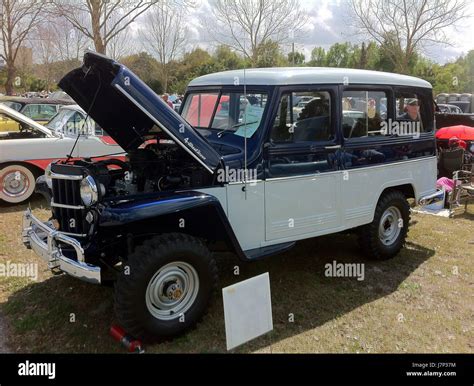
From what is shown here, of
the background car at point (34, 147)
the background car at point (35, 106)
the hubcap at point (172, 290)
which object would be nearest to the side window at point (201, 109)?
the hubcap at point (172, 290)

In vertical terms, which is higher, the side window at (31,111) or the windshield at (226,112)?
the side window at (31,111)

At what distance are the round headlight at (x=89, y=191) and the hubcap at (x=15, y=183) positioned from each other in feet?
16.4

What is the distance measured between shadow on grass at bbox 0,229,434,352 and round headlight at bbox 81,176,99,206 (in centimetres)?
118

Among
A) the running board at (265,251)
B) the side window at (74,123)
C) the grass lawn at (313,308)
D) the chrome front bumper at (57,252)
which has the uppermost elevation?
the side window at (74,123)

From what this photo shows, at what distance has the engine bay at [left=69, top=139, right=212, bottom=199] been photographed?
3928mm

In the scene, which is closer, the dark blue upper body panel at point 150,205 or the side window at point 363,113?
the dark blue upper body panel at point 150,205

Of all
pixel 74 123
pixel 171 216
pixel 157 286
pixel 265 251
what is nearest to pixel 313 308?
pixel 265 251

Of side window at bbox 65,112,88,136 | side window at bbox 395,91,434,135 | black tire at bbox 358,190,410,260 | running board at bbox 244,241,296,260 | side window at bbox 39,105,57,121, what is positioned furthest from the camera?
side window at bbox 39,105,57,121

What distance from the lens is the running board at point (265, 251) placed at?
4056mm

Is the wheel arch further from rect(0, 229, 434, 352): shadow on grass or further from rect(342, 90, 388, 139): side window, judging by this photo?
rect(342, 90, 388, 139): side window

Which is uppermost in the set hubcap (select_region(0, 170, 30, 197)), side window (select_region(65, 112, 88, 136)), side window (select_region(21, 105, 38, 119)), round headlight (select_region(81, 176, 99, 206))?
side window (select_region(21, 105, 38, 119))

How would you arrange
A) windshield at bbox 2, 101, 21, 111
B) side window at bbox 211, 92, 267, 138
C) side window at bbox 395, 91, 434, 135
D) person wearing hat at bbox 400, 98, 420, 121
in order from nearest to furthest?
side window at bbox 211, 92, 267, 138 < side window at bbox 395, 91, 434, 135 < person wearing hat at bbox 400, 98, 420, 121 < windshield at bbox 2, 101, 21, 111

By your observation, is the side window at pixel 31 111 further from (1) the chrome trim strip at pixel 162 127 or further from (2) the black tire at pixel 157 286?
(2) the black tire at pixel 157 286

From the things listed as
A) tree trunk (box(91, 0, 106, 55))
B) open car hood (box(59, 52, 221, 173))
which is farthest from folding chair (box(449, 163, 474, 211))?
tree trunk (box(91, 0, 106, 55))
